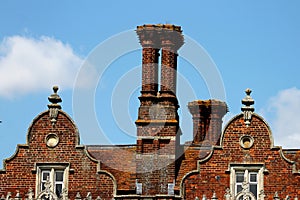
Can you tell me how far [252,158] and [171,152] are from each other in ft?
10.7

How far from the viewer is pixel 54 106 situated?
44938 millimetres

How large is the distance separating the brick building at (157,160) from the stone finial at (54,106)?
1.6 inches

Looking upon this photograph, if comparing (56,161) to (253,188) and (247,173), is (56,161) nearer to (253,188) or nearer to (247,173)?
(247,173)

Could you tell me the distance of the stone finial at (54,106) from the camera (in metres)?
44.9

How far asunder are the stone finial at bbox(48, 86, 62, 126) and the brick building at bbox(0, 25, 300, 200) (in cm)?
4

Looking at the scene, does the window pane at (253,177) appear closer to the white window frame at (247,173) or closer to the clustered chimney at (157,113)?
the white window frame at (247,173)

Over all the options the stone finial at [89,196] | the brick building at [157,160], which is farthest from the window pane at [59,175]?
the stone finial at [89,196]

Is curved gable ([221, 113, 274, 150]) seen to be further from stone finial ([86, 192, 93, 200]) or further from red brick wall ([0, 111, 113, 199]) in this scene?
stone finial ([86, 192, 93, 200])

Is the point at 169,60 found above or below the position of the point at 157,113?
above

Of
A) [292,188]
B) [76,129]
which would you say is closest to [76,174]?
[76,129]

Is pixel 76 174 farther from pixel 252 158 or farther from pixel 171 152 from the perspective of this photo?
pixel 252 158

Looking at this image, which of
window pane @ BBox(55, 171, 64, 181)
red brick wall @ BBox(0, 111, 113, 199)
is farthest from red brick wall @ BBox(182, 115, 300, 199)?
window pane @ BBox(55, 171, 64, 181)

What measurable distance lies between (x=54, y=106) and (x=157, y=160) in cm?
478

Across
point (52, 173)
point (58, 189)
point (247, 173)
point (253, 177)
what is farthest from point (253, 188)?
point (52, 173)
